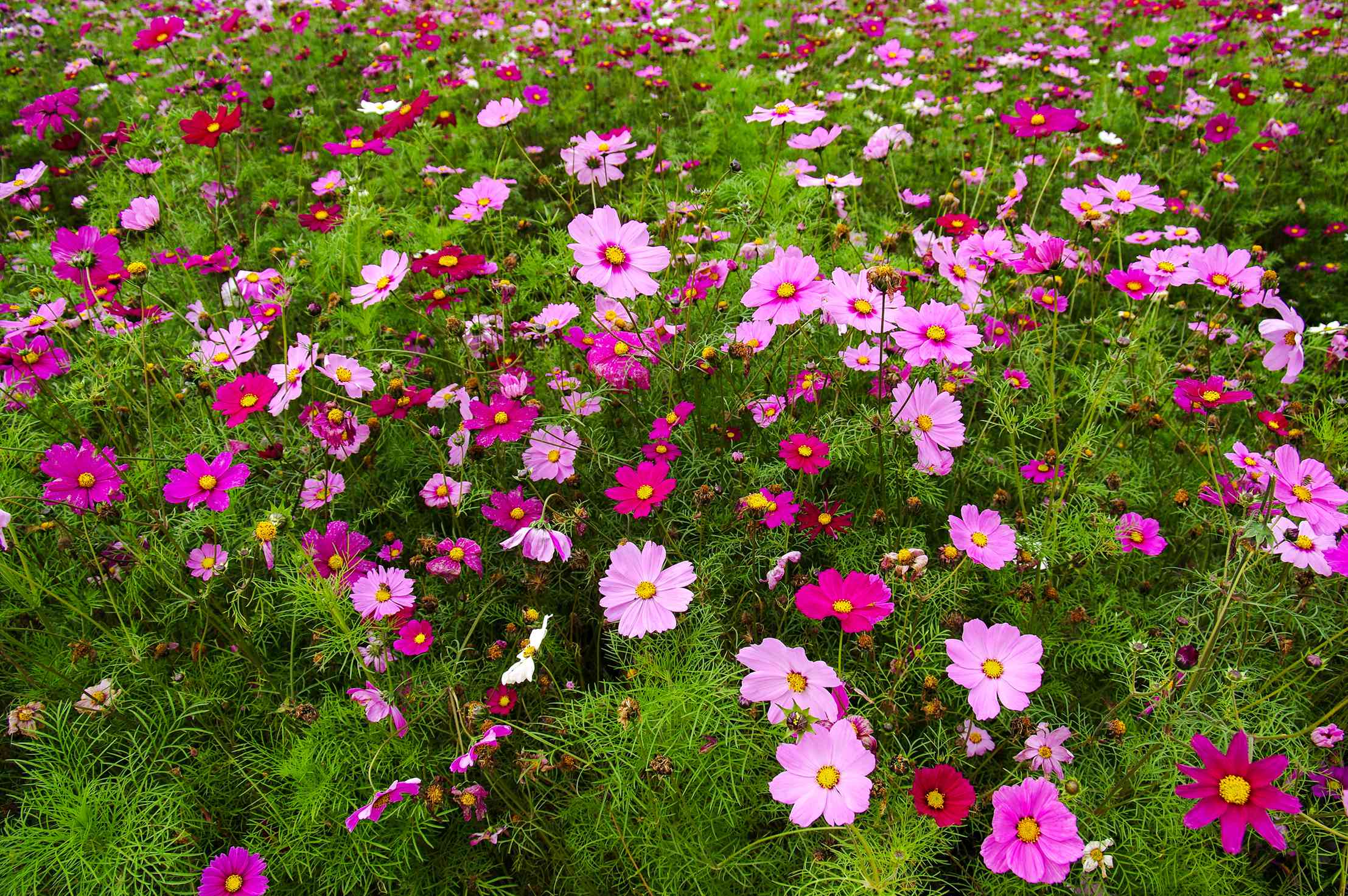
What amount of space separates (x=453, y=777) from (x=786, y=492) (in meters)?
0.71

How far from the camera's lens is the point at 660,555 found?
1120mm

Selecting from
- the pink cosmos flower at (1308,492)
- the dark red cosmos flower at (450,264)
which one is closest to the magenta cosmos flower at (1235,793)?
the pink cosmos flower at (1308,492)

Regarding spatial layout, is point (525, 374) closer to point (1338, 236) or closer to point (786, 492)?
point (786, 492)

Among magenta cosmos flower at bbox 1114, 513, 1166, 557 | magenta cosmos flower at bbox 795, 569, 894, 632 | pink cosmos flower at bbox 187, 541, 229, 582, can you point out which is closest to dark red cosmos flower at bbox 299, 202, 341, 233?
pink cosmos flower at bbox 187, 541, 229, 582

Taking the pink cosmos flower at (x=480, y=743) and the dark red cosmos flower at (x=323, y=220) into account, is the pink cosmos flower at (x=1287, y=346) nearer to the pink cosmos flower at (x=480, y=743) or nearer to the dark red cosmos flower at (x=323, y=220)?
the pink cosmos flower at (x=480, y=743)

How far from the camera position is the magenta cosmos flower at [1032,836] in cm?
90

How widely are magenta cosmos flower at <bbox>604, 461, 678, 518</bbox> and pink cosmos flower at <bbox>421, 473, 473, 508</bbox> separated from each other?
31cm

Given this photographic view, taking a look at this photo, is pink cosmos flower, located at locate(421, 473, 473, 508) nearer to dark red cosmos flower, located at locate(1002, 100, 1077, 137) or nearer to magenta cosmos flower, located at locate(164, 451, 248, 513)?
magenta cosmos flower, located at locate(164, 451, 248, 513)

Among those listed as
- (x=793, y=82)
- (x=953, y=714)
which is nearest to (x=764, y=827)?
(x=953, y=714)

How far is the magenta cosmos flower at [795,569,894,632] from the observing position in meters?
0.97

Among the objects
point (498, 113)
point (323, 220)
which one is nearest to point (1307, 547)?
point (498, 113)

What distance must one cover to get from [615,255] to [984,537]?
0.79m

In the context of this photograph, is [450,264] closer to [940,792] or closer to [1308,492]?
[940,792]

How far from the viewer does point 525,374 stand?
4.66ft
